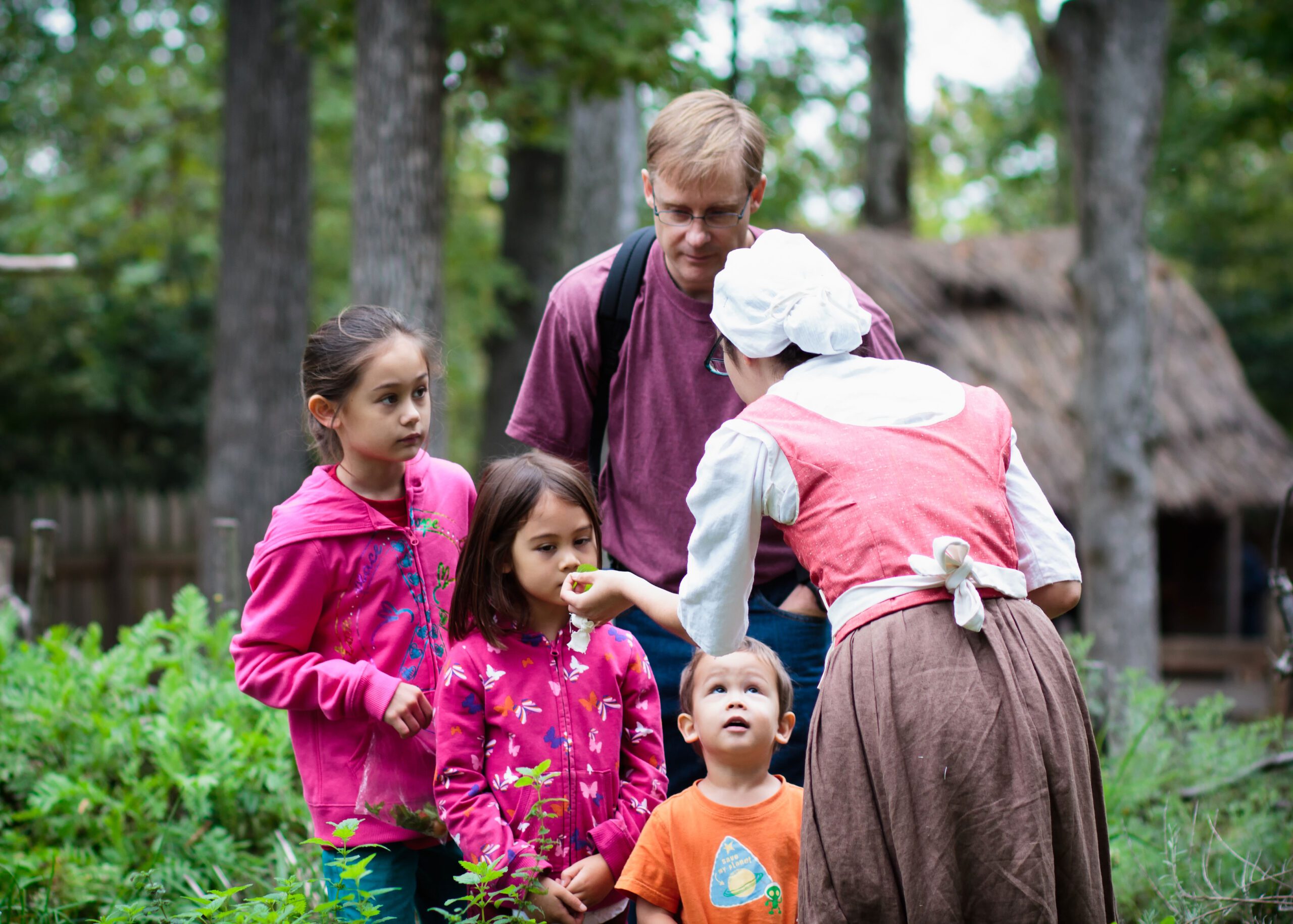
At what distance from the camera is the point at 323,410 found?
262 centimetres

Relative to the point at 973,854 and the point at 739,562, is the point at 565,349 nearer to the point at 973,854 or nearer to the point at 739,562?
the point at 739,562

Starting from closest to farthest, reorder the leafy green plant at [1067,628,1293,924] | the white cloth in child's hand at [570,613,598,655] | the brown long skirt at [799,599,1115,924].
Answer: the brown long skirt at [799,599,1115,924] → the white cloth in child's hand at [570,613,598,655] → the leafy green plant at [1067,628,1293,924]

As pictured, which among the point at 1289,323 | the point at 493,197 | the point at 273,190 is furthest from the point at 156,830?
the point at 1289,323

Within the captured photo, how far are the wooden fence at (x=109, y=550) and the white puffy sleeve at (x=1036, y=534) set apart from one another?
10.1 m

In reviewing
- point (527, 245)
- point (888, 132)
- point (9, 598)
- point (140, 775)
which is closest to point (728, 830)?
point (140, 775)

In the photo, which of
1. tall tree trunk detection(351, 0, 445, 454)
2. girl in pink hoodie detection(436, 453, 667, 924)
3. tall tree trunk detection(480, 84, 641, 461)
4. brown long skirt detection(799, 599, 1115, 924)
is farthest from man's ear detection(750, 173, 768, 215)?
tall tree trunk detection(480, 84, 641, 461)

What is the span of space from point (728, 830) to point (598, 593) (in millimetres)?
583

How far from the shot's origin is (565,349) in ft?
9.94

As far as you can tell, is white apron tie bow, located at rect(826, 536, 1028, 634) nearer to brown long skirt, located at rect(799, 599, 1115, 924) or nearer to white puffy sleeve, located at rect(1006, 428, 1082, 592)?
brown long skirt, located at rect(799, 599, 1115, 924)

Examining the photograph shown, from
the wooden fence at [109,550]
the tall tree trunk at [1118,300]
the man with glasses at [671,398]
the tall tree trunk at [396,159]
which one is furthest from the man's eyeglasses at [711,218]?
the wooden fence at [109,550]

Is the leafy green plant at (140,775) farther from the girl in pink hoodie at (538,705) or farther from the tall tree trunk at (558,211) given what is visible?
the tall tree trunk at (558,211)

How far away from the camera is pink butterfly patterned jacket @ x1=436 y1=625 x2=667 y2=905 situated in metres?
2.38

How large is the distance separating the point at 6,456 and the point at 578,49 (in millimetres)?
9180

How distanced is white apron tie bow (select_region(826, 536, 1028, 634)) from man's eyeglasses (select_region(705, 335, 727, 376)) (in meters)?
0.94
